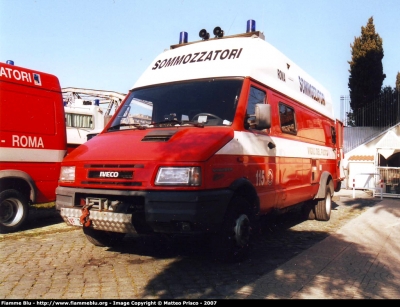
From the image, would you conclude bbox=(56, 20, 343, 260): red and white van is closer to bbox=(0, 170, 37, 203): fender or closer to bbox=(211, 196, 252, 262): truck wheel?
bbox=(211, 196, 252, 262): truck wheel

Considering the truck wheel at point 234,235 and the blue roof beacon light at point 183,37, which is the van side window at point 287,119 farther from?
the blue roof beacon light at point 183,37

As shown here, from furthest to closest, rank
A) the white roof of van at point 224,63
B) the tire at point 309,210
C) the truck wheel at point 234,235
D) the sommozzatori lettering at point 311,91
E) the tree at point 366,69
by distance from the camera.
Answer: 1. the tree at point 366,69
2. the tire at point 309,210
3. the sommozzatori lettering at point 311,91
4. the white roof of van at point 224,63
5. the truck wheel at point 234,235

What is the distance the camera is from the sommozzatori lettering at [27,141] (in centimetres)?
708

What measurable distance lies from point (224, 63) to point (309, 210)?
201 inches

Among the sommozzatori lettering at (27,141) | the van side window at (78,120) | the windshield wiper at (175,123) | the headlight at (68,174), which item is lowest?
the headlight at (68,174)

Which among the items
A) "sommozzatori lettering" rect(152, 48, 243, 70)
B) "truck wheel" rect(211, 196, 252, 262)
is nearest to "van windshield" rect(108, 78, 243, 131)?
"sommozzatori lettering" rect(152, 48, 243, 70)

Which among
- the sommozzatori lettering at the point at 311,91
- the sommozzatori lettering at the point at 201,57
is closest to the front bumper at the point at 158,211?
the sommozzatori lettering at the point at 201,57

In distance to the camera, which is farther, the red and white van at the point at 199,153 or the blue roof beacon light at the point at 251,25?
the blue roof beacon light at the point at 251,25

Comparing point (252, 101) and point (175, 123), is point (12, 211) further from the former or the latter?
point (252, 101)

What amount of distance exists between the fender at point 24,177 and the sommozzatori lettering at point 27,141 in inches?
19.5

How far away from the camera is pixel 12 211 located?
7.32 meters

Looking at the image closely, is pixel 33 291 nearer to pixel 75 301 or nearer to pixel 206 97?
pixel 75 301

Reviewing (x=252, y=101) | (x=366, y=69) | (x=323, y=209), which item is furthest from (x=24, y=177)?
(x=366, y=69)

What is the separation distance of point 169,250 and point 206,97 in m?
2.42
